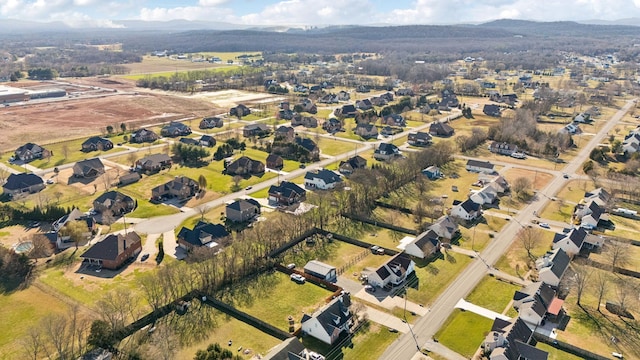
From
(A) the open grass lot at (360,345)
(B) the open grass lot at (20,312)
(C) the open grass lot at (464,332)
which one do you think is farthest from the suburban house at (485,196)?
(B) the open grass lot at (20,312)

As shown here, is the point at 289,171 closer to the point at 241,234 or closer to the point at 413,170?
the point at 413,170

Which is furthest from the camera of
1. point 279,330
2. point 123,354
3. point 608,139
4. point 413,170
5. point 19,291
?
point 608,139

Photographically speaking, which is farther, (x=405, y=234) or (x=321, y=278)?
(x=405, y=234)

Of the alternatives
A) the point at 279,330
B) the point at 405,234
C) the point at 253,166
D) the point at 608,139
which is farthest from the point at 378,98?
the point at 279,330

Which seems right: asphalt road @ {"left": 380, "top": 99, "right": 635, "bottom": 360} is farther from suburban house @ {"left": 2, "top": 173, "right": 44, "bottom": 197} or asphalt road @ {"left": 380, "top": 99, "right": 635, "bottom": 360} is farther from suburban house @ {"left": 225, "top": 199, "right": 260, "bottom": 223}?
suburban house @ {"left": 2, "top": 173, "right": 44, "bottom": 197}

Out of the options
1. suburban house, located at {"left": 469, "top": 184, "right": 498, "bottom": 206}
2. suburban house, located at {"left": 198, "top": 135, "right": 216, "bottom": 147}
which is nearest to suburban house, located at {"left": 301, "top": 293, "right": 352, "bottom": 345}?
suburban house, located at {"left": 469, "top": 184, "right": 498, "bottom": 206}

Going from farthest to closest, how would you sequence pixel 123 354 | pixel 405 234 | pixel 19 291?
pixel 405 234 → pixel 19 291 → pixel 123 354
